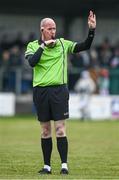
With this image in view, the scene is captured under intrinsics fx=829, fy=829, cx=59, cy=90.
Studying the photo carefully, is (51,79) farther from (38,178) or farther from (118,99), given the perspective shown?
(118,99)

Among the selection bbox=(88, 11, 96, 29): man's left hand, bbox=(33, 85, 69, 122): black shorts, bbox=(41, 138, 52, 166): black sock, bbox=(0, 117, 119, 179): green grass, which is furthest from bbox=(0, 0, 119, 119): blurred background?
bbox=(88, 11, 96, 29): man's left hand

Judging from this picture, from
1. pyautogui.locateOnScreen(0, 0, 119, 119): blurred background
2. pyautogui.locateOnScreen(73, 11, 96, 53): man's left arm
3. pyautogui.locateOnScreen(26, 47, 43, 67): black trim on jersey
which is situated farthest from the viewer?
A: pyautogui.locateOnScreen(0, 0, 119, 119): blurred background

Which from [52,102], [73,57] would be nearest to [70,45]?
[52,102]

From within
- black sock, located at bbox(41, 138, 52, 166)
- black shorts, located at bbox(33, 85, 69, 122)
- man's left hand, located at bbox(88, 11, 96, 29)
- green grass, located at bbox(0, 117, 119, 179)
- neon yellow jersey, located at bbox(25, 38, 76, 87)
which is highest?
man's left hand, located at bbox(88, 11, 96, 29)

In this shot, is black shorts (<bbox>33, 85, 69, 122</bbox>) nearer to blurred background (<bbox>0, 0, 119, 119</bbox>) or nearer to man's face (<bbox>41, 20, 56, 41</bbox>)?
man's face (<bbox>41, 20, 56, 41</bbox>)

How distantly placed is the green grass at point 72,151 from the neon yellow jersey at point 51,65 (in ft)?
4.48

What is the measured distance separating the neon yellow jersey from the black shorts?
9cm

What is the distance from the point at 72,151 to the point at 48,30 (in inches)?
210

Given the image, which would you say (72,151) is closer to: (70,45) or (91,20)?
(70,45)

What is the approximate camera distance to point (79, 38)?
1441 inches

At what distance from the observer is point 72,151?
16.8m

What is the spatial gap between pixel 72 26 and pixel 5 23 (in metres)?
3.20

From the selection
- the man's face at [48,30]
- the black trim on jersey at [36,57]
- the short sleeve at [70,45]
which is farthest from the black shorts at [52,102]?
the man's face at [48,30]

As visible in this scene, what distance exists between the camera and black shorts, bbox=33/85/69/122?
1207 centimetres
